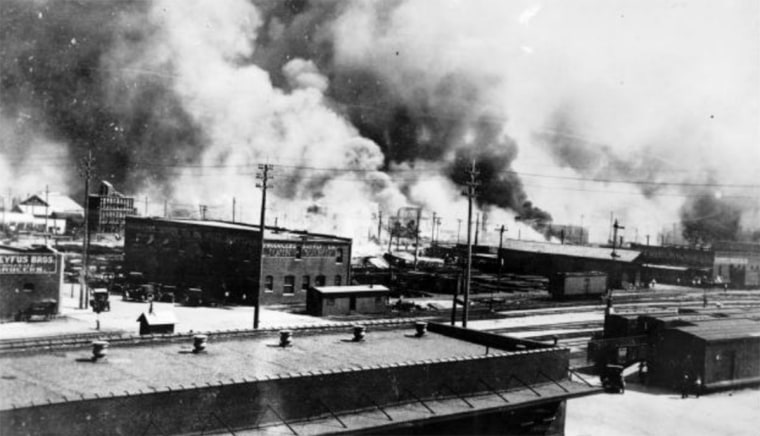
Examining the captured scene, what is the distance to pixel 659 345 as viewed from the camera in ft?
102

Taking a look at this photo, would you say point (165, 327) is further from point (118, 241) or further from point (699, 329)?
point (118, 241)

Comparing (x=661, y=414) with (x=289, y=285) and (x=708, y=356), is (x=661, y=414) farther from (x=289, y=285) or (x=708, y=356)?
(x=289, y=285)

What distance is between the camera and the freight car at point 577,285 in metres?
58.0

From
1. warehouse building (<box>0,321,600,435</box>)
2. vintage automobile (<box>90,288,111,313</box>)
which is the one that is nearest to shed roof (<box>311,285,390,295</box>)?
vintage automobile (<box>90,288,111,313</box>)

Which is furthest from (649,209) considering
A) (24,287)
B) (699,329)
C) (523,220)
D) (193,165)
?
(24,287)

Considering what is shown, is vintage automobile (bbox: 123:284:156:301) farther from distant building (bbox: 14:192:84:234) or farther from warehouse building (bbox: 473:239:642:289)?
distant building (bbox: 14:192:84:234)

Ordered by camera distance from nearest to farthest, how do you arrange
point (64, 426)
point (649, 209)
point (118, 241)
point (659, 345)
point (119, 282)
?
point (64, 426) → point (659, 345) → point (119, 282) → point (118, 241) → point (649, 209)

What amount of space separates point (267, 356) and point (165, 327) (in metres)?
7.53

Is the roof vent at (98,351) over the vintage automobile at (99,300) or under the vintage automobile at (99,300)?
over

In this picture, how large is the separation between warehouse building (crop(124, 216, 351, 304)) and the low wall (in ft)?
91.7

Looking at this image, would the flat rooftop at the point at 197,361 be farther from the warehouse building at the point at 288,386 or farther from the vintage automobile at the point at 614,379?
the vintage automobile at the point at 614,379

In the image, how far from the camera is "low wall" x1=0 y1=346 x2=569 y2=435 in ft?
39.0

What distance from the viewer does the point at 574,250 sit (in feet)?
268

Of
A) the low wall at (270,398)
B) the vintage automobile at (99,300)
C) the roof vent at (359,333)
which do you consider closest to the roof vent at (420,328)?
the roof vent at (359,333)
